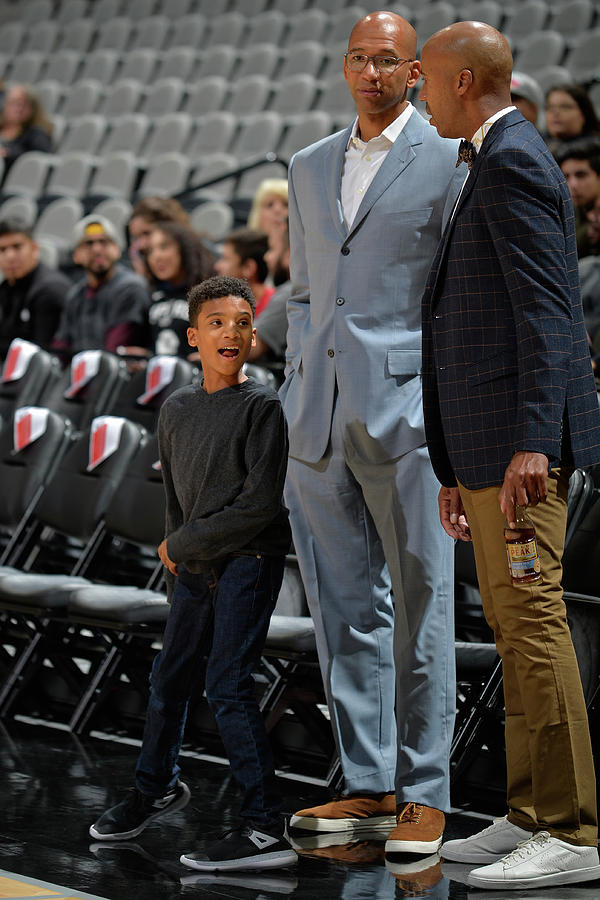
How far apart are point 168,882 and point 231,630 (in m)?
0.53

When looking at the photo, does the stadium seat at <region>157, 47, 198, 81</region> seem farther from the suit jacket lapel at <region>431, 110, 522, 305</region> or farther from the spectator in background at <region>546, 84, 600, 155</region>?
the suit jacket lapel at <region>431, 110, 522, 305</region>

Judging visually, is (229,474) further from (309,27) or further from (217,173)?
(309,27)

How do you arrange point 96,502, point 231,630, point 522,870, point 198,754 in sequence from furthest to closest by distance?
point 96,502 < point 198,754 < point 231,630 < point 522,870

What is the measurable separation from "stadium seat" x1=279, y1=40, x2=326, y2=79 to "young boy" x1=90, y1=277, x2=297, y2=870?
28.2 feet

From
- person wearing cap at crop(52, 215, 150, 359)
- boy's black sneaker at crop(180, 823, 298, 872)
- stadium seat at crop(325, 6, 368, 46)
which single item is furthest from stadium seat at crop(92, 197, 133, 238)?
boy's black sneaker at crop(180, 823, 298, 872)

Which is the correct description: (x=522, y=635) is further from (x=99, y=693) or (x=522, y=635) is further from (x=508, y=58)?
(x=99, y=693)

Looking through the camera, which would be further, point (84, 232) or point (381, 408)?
point (84, 232)

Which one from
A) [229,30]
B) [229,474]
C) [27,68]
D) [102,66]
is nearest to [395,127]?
[229,474]

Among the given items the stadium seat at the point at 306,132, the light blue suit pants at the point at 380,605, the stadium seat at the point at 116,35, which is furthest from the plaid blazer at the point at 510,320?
the stadium seat at the point at 116,35

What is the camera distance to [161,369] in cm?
496

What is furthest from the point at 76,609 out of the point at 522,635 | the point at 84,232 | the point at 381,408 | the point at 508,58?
the point at 84,232

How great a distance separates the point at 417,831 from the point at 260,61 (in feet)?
32.3

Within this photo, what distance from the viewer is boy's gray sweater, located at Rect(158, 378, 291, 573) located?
8.89 feet

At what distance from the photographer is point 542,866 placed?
7.90ft
